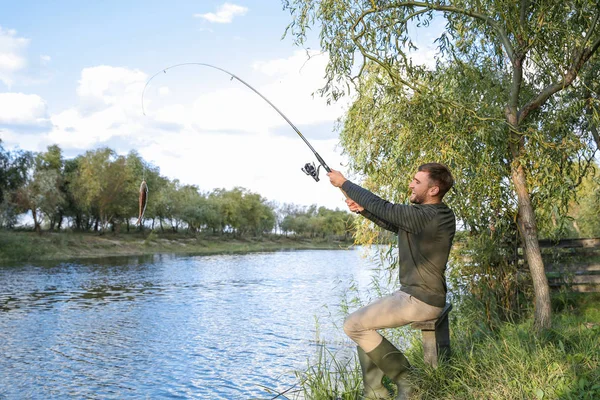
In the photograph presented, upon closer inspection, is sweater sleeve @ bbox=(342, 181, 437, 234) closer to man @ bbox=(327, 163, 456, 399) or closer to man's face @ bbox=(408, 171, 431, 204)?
man @ bbox=(327, 163, 456, 399)

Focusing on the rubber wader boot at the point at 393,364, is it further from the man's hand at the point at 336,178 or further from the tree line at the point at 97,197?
the tree line at the point at 97,197

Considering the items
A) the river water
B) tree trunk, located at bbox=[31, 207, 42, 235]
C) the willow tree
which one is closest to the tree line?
tree trunk, located at bbox=[31, 207, 42, 235]

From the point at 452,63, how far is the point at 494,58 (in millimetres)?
715

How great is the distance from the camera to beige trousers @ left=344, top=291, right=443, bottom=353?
402 cm

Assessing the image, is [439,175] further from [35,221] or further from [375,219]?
[35,221]

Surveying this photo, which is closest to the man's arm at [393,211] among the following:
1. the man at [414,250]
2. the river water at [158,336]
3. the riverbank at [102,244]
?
the man at [414,250]

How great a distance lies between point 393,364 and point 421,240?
103 centimetres

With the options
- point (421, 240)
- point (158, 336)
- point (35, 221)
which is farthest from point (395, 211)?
point (35, 221)

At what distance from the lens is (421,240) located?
13.0ft

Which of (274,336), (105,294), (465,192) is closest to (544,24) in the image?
(465,192)

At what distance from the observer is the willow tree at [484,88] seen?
6906mm

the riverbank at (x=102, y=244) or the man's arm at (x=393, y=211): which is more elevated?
the man's arm at (x=393, y=211)

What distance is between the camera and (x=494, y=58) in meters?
9.00

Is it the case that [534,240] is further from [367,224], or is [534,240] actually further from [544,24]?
[367,224]
